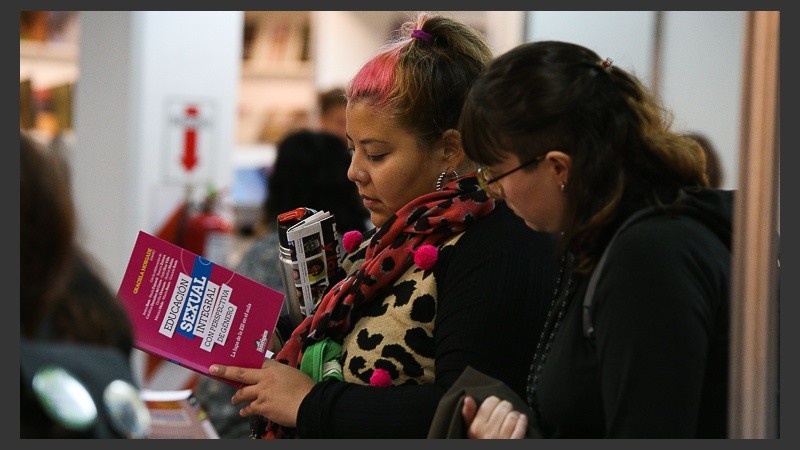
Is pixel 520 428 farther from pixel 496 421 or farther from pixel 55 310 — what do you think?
pixel 55 310

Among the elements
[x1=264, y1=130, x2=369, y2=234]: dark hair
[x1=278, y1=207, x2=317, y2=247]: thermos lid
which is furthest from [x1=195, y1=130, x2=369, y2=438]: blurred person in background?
[x1=278, y1=207, x2=317, y2=247]: thermos lid

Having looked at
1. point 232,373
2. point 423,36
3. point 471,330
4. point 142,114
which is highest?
point 423,36

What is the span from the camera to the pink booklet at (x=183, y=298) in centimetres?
194

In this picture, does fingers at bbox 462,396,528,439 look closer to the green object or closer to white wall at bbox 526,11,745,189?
the green object

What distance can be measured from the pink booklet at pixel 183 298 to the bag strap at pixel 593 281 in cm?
58

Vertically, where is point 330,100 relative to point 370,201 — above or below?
above

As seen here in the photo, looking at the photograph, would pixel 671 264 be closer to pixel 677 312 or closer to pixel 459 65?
pixel 677 312

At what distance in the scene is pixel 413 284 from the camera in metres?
1.94

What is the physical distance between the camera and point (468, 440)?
5.25ft

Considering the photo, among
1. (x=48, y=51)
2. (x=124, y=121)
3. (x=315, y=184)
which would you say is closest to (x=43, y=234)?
(x=315, y=184)

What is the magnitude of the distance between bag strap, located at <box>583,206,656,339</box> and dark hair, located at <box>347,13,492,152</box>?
533 millimetres

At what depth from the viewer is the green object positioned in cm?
199

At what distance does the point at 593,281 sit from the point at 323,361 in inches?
24.3

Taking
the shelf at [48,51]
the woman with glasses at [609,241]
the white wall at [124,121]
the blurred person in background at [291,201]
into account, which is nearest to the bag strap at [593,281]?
the woman with glasses at [609,241]
